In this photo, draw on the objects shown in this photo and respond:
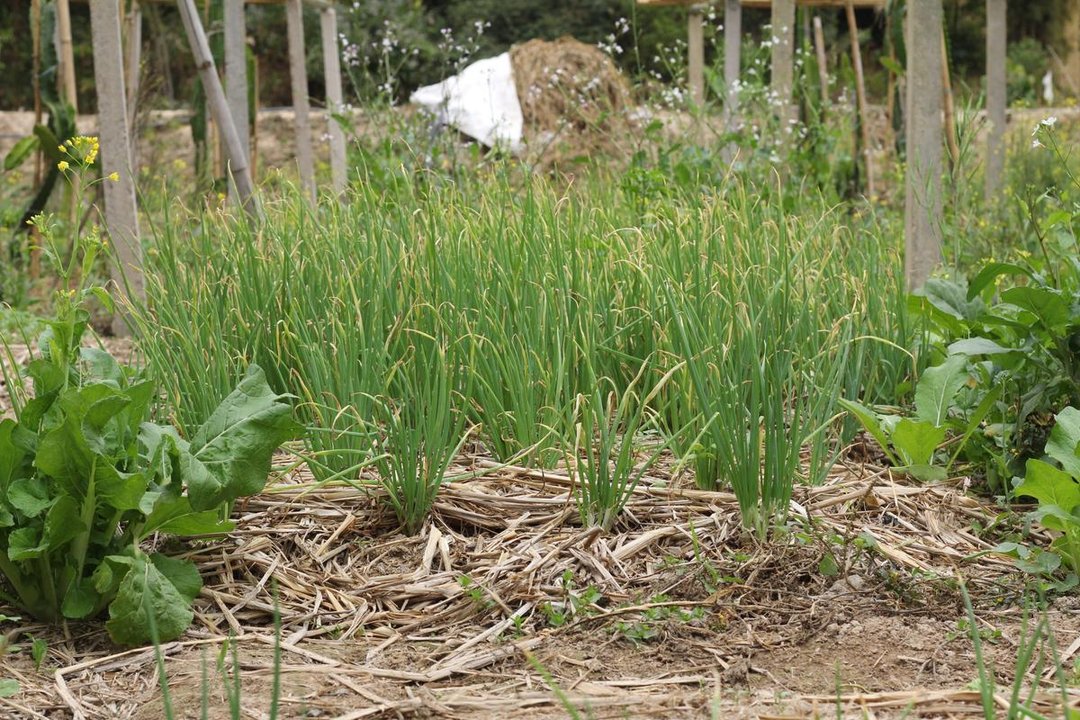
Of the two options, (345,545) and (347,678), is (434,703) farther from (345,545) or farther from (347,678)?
(345,545)

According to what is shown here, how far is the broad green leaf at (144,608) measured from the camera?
187 centimetres

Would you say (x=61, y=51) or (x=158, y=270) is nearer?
(x=158, y=270)

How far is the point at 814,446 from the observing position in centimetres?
239

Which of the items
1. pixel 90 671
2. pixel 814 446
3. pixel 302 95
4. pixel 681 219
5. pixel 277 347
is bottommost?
pixel 90 671

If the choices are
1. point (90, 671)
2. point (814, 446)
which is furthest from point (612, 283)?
point (90, 671)

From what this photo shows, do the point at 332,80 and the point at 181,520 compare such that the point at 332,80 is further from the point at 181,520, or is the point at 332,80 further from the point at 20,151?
the point at 181,520

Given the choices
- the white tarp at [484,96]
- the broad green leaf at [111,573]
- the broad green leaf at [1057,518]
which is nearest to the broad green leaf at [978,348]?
the broad green leaf at [1057,518]

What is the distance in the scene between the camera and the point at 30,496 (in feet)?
6.32

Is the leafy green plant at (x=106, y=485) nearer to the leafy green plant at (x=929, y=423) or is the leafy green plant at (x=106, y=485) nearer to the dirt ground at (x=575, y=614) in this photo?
the dirt ground at (x=575, y=614)

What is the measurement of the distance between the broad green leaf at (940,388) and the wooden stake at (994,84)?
3.48 m

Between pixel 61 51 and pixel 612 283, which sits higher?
pixel 61 51

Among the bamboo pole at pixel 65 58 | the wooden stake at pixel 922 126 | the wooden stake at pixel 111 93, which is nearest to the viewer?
the wooden stake at pixel 922 126

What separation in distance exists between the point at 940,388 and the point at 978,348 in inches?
10.4

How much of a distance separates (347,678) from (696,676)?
531mm
